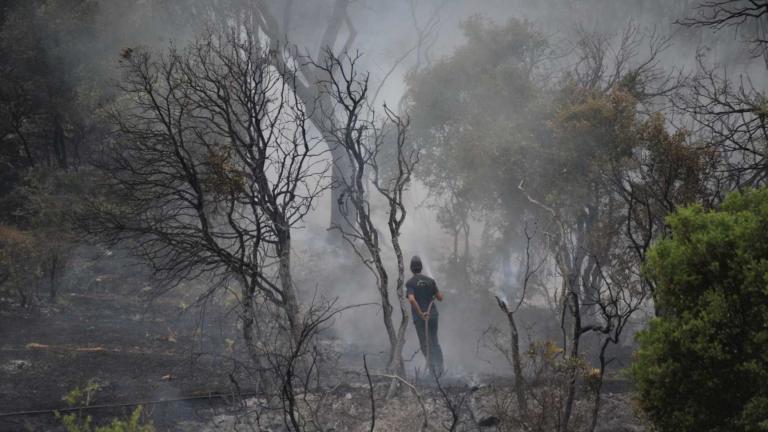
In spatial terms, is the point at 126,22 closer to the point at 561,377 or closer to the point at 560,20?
the point at 561,377

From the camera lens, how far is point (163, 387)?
7.41m

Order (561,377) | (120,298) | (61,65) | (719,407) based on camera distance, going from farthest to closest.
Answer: (61,65)
(120,298)
(561,377)
(719,407)

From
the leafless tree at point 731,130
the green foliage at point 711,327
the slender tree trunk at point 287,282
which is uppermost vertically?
the leafless tree at point 731,130

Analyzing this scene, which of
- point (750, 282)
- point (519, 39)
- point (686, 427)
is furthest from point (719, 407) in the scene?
point (519, 39)

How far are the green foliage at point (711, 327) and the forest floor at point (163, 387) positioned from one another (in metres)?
1.83

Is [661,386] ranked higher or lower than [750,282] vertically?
lower

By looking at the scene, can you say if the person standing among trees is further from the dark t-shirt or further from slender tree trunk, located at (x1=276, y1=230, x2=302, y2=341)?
slender tree trunk, located at (x1=276, y1=230, x2=302, y2=341)

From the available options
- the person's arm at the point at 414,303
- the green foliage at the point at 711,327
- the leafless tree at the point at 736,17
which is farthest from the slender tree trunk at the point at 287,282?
the leafless tree at the point at 736,17

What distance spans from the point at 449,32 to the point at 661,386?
90.8 feet

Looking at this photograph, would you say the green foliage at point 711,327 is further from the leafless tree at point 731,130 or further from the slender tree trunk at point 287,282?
the slender tree trunk at point 287,282

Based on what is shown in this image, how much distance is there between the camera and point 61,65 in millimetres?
13969

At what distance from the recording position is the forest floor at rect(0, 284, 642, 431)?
6352mm

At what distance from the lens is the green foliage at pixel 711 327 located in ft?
10.1

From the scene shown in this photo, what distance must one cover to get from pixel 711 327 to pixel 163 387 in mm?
6607
